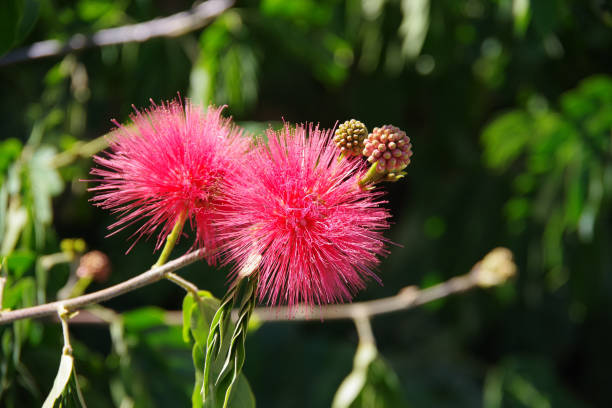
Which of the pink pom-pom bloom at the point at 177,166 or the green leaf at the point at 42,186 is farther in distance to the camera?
the green leaf at the point at 42,186

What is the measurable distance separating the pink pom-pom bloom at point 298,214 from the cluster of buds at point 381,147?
0.15 ft

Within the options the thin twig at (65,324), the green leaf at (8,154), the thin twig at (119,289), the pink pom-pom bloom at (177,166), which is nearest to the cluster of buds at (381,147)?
the pink pom-pom bloom at (177,166)

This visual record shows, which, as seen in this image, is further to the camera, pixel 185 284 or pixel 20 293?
pixel 20 293

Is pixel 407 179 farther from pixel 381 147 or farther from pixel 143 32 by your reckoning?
pixel 381 147

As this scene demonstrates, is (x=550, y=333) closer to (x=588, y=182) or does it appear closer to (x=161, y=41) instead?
(x=588, y=182)

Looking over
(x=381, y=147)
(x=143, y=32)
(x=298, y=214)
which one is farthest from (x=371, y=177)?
(x=143, y=32)

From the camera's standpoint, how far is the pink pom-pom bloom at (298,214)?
3.98ft

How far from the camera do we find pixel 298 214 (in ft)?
4.04

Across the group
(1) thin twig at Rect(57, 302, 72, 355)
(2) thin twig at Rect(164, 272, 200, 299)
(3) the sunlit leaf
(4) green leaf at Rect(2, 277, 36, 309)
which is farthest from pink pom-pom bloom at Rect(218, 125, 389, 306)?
(3) the sunlit leaf

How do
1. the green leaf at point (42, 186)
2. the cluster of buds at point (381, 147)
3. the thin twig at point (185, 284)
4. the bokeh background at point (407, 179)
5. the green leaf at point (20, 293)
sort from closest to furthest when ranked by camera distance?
the cluster of buds at point (381, 147) < the thin twig at point (185, 284) < the green leaf at point (20, 293) < the green leaf at point (42, 186) < the bokeh background at point (407, 179)

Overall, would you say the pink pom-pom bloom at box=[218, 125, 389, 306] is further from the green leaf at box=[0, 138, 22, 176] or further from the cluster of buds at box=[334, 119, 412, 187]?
the green leaf at box=[0, 138, 22, 176]

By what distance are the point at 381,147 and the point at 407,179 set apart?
135 inches

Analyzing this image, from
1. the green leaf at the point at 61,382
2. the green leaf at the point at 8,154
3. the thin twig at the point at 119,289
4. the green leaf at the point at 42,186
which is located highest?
the green leaf at the point at 8,154

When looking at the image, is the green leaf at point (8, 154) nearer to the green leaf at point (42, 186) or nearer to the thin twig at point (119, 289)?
the green leaf at point (42, 186)
